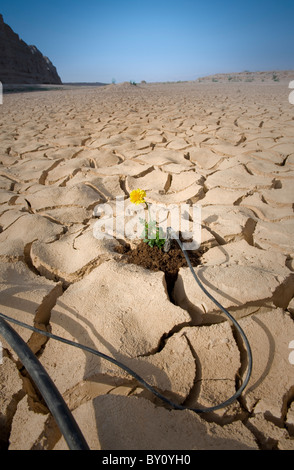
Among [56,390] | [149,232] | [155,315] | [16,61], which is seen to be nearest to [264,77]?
Result: [16,61]

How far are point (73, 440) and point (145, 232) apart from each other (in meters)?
1.00

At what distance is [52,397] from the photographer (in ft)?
2.05

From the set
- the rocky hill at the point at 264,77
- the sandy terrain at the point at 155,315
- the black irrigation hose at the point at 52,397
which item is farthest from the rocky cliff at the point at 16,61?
the black irrigation hose at the point at 52,397

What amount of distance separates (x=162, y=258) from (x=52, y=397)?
32.2 inches

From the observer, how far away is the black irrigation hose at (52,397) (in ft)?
1.84

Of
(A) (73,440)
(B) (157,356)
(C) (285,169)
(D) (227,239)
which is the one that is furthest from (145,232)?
(C) (285,169)

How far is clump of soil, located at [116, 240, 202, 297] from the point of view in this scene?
49.0 inches

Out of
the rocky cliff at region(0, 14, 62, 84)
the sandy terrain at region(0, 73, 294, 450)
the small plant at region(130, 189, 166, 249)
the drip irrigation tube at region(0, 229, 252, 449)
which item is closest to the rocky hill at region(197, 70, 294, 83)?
the rocky cliff at region(0, 14, 62, 84)

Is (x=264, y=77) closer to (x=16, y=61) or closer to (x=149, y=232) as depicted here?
(x=16, y=61)

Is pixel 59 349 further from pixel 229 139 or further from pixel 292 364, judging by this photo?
pixel 229 139

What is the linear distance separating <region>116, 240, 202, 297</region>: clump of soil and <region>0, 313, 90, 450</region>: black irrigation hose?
0.66m

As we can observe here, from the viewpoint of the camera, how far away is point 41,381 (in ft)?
2.15

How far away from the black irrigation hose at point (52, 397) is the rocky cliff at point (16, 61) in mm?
23276

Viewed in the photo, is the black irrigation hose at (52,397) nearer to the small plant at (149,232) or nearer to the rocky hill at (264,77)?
the small plant at (149,232)
